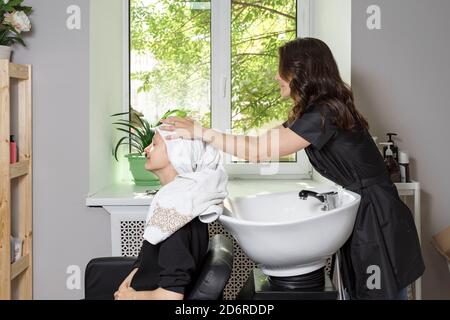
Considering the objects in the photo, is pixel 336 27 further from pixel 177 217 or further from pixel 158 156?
pixel 177 217

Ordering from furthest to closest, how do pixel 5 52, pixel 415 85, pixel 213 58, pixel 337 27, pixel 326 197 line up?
pixel 213 58, pixel 337 27, pixel 415 85, pixel 5 52, pixel 326 197

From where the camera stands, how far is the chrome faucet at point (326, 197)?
5.75ft

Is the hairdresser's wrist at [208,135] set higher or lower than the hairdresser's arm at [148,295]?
higher

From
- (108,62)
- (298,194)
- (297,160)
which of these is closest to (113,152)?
(108,62)

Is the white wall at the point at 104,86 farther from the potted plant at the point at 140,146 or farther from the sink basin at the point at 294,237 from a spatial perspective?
the sink basin at the point at 294,237

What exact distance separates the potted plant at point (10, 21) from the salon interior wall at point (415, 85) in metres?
1.32

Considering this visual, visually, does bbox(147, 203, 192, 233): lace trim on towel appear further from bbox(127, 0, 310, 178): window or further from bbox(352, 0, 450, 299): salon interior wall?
bbox(127, 0, 310, 178): window

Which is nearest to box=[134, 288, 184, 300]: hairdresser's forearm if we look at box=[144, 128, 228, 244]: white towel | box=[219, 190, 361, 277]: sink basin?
box=[144, 128, 228, 244]: white towel

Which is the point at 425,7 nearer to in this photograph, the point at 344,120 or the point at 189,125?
the point at 344,120

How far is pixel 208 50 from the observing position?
289 cm

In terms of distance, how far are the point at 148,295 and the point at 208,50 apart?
1607mm

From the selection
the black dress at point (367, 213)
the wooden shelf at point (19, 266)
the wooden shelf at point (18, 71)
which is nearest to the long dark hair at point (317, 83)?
the black dress at point (367, 213)

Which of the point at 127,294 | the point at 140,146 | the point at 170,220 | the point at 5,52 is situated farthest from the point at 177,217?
the point at 140,146

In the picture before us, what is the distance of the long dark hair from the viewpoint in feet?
5.87
